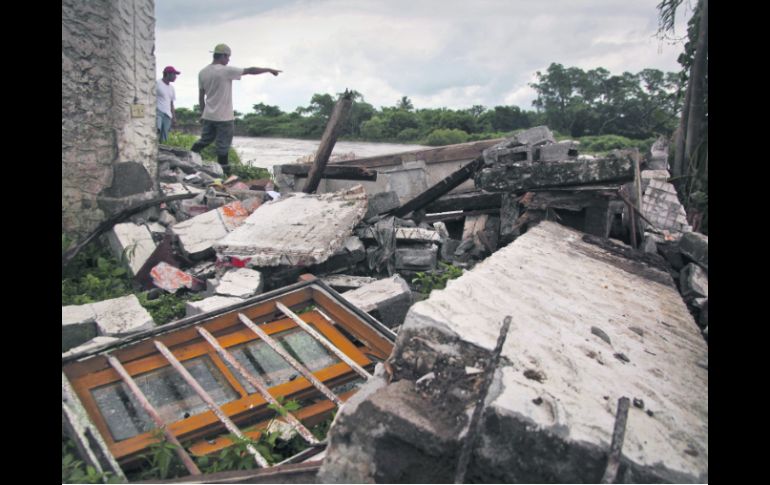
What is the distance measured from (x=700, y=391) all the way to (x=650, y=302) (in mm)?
1032

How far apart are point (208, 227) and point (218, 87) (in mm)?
2890

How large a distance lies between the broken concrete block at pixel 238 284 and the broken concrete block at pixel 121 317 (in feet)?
1.92

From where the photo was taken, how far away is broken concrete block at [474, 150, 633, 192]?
4.34m

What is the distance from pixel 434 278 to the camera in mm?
4906

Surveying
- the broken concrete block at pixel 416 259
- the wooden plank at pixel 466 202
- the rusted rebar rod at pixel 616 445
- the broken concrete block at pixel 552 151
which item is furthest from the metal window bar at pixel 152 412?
the broken concrete block at pixel 552 151

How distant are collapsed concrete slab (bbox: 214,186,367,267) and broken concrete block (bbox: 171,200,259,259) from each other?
257 mm

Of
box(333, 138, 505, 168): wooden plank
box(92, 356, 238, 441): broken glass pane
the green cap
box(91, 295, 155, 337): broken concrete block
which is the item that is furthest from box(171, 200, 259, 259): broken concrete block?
the green cap

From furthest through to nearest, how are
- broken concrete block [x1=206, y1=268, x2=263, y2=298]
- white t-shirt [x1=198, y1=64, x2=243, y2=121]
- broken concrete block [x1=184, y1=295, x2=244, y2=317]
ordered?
1. white t-shirt [x1=198, y1=64, x2=243, y2=121]
2. broken concrete block [x1=206, y1=268, x2=263, y2=298]
3. broken concrete block [x1=184, y1=295, x2=244, y2=317]

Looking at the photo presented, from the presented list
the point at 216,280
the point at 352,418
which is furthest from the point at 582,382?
the point at 216,280

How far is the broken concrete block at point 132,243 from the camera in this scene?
15.8 ft

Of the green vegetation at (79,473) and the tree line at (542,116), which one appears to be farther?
the tree line at (542,116)

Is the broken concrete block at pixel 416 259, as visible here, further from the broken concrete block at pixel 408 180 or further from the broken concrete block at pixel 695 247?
the broken concrete block at pixel 695 247

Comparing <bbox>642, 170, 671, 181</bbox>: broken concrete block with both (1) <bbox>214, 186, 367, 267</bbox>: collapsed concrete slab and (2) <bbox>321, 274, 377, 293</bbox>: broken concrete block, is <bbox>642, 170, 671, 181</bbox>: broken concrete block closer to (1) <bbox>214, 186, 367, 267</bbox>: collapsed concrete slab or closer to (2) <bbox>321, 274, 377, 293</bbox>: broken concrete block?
(1) <bbox>214, 186, 367, 267</bbox>: collapsed concrete slab

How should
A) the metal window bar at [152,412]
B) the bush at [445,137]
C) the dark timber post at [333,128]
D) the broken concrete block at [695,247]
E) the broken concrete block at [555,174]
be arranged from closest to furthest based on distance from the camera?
the metal window bar at [152,412] → the broken concrete block at [555,174] → the broken concrete block at [695,247] → the dark timber post at [333,128] → the bush at [445,137]
